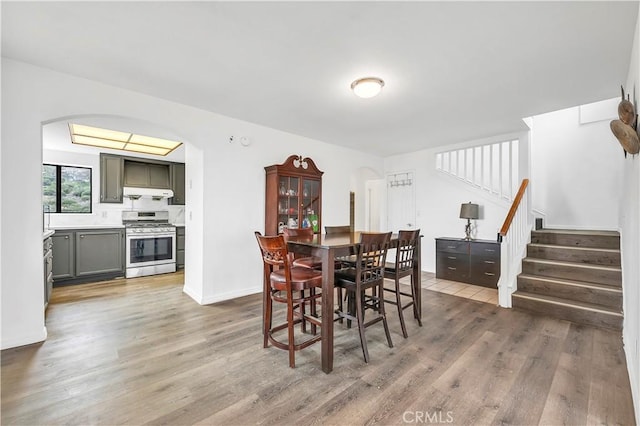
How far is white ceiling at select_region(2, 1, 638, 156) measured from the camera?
5.63 feet

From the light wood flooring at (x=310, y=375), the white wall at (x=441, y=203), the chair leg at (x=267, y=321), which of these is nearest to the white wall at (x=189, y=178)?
the light wood flooring at (x=310, y=375)

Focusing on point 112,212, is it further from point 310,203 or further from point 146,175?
point 310,203

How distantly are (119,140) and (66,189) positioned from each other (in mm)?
1536

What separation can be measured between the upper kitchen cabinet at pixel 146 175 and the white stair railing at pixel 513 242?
588 centimetres

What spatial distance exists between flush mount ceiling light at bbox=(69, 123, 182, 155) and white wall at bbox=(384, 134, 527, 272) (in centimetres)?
444

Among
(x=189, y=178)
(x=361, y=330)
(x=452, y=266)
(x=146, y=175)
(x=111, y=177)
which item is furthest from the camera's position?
(x=146, y=175)

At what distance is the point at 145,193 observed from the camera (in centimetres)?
516

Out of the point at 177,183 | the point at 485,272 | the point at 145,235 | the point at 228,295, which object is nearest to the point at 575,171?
the point at 485,272

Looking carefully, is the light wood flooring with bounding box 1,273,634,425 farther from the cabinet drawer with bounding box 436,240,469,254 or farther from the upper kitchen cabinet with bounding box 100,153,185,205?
the upper kitchen cabinet with bounding box 100,153,185,205

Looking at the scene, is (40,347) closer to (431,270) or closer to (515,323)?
(515,323)

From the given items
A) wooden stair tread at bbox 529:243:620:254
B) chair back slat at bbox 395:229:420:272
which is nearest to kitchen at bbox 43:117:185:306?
chair back slat at bbox 395:229:420:272

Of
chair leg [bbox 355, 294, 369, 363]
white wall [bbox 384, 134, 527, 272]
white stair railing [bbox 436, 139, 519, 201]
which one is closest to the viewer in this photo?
chair leg [bbox 355, 294, 369, 363]

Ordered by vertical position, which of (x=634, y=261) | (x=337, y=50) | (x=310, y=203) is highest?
(x=337, y=50)

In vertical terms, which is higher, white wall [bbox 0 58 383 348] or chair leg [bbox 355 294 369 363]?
white wall [bbox 0 58 383 348]
